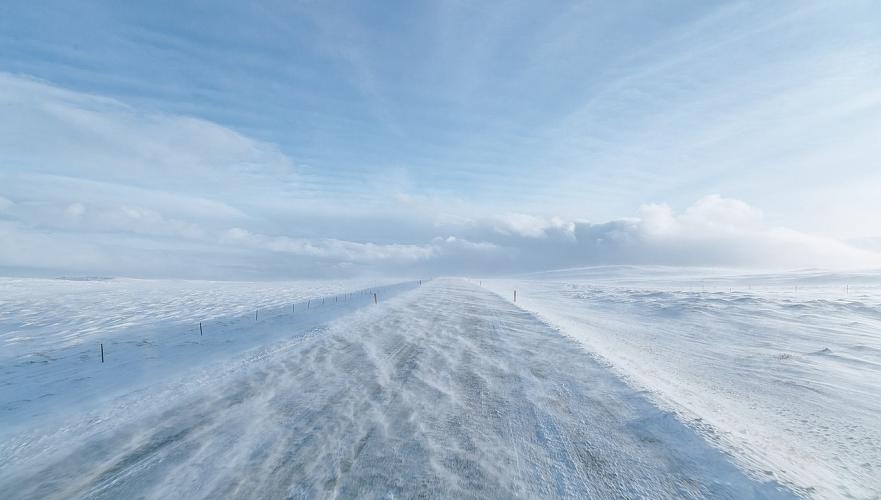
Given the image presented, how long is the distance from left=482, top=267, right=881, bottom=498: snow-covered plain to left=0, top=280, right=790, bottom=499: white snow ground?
1054 millimetres

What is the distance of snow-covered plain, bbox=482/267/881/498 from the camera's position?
686 centimetres

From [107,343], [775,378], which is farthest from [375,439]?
[107,343]

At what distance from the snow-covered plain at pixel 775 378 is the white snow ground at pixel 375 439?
1054 millimetres

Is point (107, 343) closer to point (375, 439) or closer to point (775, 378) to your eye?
point (375, 439)

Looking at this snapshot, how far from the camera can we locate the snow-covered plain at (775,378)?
270 inches

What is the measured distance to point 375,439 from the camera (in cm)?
748

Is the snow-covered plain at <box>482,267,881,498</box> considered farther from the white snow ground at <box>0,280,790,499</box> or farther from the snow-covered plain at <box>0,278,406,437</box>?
the snow-covered plain at <box>0,278,406,437</box>

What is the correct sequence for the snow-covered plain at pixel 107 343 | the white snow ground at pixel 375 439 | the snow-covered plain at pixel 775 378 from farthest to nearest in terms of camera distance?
the snow-covered plain at pixel 107 343, the snow-covered plain at pixel 775 378, the white snow ground at pixel 375 439

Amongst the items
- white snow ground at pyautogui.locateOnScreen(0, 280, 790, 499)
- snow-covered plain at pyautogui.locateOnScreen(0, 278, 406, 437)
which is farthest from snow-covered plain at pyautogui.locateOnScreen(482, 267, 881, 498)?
snow-covered plain at pyautogui.locateOnScreen(0, 278, 406, 437)

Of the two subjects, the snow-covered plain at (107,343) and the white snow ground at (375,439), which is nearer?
the white snow ground at (375,439)

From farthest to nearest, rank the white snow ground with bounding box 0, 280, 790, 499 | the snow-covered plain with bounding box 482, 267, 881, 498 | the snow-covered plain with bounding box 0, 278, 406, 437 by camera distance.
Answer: the snow-covered plain with bounding box 0, 278, 406, 437 < the snow-covered plain with bounding box 482, 267, 881, 498 < the white snow ground with bounding box 0, 280, 790, 499

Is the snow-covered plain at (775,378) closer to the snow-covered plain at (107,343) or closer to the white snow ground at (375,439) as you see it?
the white snow ground at (375,439)

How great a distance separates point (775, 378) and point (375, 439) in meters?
13.4

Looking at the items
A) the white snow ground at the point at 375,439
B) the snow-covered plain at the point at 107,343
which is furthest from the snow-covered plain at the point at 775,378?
the snow-covered plain at the point at 107,343
